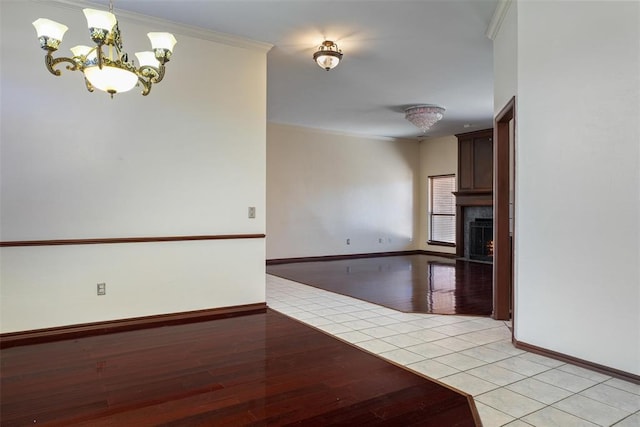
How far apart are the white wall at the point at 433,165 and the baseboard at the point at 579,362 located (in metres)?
6.63

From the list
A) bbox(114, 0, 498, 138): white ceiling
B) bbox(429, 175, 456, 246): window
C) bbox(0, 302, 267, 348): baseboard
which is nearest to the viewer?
bbox(0, 302, 267, 348): baseboard

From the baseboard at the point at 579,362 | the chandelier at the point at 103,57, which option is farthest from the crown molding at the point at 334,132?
the baseboard at the point at 579,362

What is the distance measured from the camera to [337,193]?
9188 millimetres

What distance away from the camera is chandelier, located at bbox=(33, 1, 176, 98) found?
2203 millimetres

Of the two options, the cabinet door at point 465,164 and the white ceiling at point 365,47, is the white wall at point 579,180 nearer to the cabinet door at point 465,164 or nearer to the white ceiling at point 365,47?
the white ceiling at point 365,47

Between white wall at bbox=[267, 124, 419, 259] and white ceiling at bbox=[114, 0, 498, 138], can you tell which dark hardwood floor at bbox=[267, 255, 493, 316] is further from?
white ceiling at bbox=[114, 0, 498, 138]

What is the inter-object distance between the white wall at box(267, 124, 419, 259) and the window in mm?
429

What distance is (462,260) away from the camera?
352 inches

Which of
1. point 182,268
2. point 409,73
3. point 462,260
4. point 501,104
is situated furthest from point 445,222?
point 182,268

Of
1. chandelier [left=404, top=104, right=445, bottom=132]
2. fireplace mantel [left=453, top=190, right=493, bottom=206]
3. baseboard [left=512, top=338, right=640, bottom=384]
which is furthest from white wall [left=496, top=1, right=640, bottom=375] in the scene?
fireplace mantel [left=453, top=190, right=493, bottom=206]

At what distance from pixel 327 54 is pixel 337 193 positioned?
5.10 metres

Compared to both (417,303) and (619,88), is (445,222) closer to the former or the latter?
(417,303)

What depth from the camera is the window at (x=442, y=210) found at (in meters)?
9.79

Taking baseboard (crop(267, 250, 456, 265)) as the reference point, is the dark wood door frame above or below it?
above
